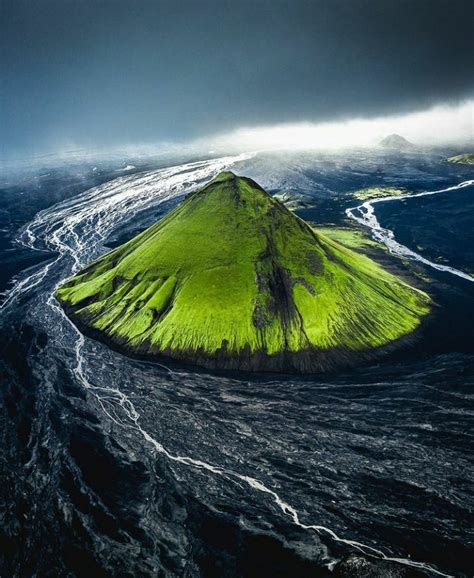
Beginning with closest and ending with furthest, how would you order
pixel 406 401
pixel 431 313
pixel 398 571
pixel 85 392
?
1. pixel 398 571
2. pixel 406 401
3. pixel 85 392
4. pixel 431 313

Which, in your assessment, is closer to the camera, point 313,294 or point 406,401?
point 406,401

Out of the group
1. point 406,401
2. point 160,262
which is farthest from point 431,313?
point 160,262

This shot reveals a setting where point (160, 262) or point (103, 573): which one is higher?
point (160, 262)

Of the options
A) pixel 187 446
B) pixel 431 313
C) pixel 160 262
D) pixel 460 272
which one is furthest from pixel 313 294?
pixel 460 272

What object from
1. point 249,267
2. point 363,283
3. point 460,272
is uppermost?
point 249,267

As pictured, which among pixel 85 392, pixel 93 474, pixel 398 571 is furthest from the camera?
pixel 85 392

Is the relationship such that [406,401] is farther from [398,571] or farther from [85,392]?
[85,392]
